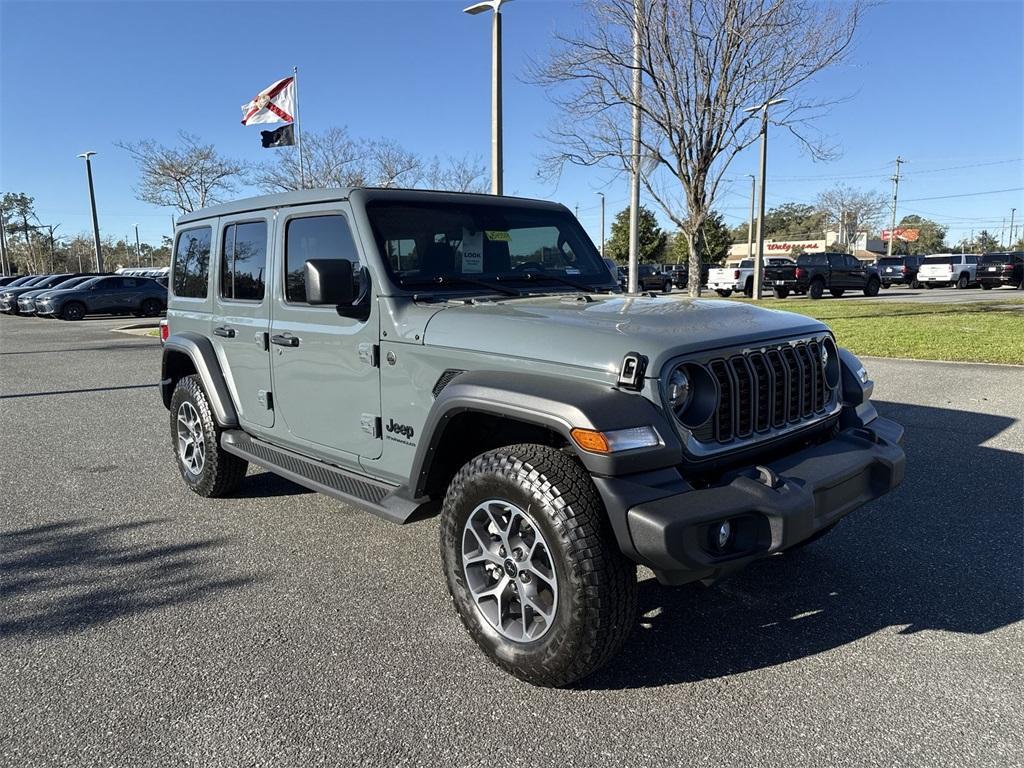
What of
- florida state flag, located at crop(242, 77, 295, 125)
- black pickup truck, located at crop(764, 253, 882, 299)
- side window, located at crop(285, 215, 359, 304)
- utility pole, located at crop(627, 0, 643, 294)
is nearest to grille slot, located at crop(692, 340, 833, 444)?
side window, located at crop(285, 215, 359, 304)

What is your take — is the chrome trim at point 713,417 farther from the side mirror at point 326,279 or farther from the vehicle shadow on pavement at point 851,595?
the side mirror at point 326,279

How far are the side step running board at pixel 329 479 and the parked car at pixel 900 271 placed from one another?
127ft

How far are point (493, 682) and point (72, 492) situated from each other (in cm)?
395

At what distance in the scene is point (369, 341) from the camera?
346 centimetres

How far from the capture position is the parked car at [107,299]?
25391mm

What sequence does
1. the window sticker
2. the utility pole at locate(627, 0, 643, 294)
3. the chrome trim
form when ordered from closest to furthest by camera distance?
the chrome trim < the window sticker < the utility pole at locate(627, 0, 643, 294)

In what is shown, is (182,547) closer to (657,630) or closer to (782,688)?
(657,630)

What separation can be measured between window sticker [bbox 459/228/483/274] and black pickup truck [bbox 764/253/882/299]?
2513cm

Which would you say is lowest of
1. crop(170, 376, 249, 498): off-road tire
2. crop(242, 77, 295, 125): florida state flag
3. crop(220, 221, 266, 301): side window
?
crop(170, 376, 249, 498): off-road tire

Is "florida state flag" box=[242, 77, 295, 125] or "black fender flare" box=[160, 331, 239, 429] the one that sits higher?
"florida state flag" box=[242, 77, 295, 125]

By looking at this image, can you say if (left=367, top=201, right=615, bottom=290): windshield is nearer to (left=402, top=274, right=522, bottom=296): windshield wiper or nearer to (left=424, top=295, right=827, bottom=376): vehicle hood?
(left=402, top=274, right=522, bottom=296): windshield wiper

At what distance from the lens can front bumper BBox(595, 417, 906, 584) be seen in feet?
7.78

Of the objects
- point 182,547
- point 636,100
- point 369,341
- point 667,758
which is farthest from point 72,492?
point 636,100

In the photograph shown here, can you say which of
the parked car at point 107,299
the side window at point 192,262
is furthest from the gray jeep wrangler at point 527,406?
the parked car at point 107,299
